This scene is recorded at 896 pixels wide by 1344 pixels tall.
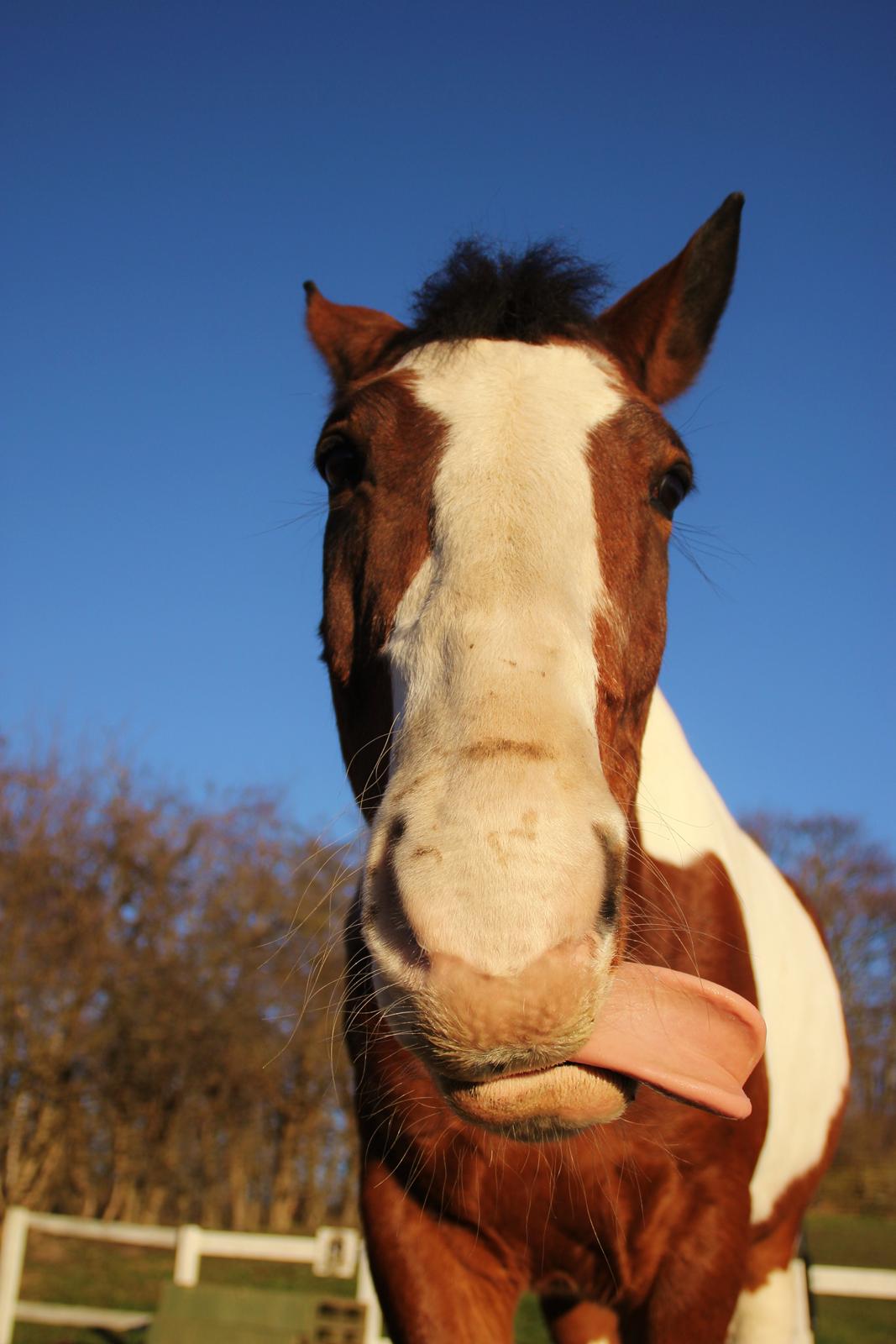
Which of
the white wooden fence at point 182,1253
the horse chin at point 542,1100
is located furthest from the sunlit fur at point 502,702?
the white wooden fence at point 182,1253

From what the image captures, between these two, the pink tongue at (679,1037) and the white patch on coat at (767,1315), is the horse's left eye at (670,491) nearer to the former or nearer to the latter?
the pink tongue at (679,1037)

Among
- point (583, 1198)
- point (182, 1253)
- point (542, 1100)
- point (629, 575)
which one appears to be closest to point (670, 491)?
point (629, 575)

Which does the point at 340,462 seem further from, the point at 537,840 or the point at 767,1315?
the point at 767,1315

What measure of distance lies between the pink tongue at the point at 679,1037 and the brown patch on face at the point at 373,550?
69 centimetres

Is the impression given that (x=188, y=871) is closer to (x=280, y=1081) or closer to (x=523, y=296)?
(x=280, y=1081)

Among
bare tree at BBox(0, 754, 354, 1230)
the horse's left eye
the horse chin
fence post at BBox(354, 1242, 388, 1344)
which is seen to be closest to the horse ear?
the horse's left eye

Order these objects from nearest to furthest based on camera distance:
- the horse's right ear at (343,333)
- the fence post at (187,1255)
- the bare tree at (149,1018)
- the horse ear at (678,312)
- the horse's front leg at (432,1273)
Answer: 1. the horse's front leg at (432,1273)
2. the horse ear at (678,312)
3. the horse's right ear at (343,333)
4. the fence post at (187,1255)
5. the bare tree at (149,1018)

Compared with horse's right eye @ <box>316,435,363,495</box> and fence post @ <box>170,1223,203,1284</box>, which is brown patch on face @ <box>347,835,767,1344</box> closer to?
horse's right eye @ <box>316,435,363,495</box>

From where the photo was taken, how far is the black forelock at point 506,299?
9.55 feet

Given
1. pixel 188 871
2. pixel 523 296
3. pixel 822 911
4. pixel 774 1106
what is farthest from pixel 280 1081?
pixel 523 296

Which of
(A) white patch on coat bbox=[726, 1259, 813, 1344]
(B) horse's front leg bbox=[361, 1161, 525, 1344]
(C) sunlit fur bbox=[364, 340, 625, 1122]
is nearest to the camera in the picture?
(C) sunlit fur bbox=[364, 340, 625, 1122]

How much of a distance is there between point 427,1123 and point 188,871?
60.4ft

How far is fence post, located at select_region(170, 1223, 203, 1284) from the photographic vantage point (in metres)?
8.73

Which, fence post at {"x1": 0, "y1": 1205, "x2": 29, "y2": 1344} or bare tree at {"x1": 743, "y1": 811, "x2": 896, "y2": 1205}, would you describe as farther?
bare tree at {"x1": 743, "y1": 811, "x2": 896, "y2": 1205}
